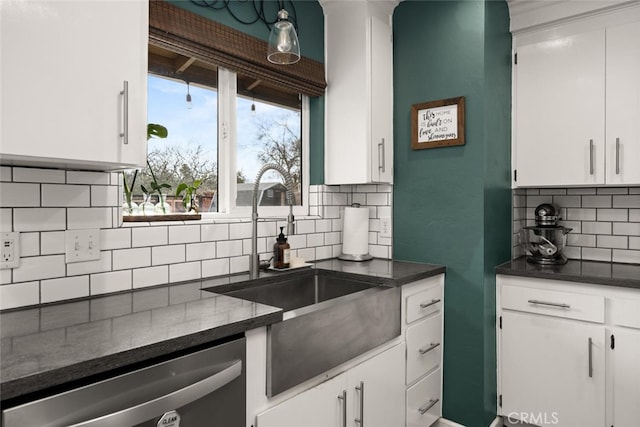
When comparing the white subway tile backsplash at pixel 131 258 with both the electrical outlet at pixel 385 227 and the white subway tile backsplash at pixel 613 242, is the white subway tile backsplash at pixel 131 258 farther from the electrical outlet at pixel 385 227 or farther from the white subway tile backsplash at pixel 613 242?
the white subway tile backsplash at pixel 613 242

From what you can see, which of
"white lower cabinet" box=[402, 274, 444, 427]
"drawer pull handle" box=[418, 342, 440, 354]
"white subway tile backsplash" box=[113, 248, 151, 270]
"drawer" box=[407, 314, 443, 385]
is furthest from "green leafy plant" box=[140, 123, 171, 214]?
"drawer pull handle" box=[418, 342, 440, 354]

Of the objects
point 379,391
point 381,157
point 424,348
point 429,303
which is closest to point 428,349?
point 424,348

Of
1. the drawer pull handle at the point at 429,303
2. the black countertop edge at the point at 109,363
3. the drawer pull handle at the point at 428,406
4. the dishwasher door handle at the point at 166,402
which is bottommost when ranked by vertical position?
the drawer pull handle at the point at 428,406

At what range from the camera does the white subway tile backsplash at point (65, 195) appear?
1.42 meters

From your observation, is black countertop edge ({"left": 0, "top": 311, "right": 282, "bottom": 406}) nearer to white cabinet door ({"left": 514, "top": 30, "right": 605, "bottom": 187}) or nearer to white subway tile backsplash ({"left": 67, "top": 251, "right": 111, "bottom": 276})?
white subway tile backsplash ({"left": 67, "top": 251, "right": 111, "bottom": 276})

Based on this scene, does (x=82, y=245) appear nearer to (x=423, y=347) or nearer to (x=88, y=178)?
(x=88, y=178)

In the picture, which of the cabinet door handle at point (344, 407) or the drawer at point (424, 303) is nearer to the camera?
the cabinet door handle at point (344, 407)

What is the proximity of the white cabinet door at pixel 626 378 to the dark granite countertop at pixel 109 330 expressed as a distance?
68.9 inches

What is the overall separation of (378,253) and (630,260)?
1.54 meters

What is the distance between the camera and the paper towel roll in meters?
2.46

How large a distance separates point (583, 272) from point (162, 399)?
6.99ft

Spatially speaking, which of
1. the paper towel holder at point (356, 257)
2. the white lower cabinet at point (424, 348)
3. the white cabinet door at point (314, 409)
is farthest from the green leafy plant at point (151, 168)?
the white lower cabinet at point (424, 348)

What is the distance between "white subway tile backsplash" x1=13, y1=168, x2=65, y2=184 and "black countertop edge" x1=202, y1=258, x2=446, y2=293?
0.67 metres

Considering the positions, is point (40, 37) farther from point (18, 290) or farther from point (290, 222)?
point (290, 222)
